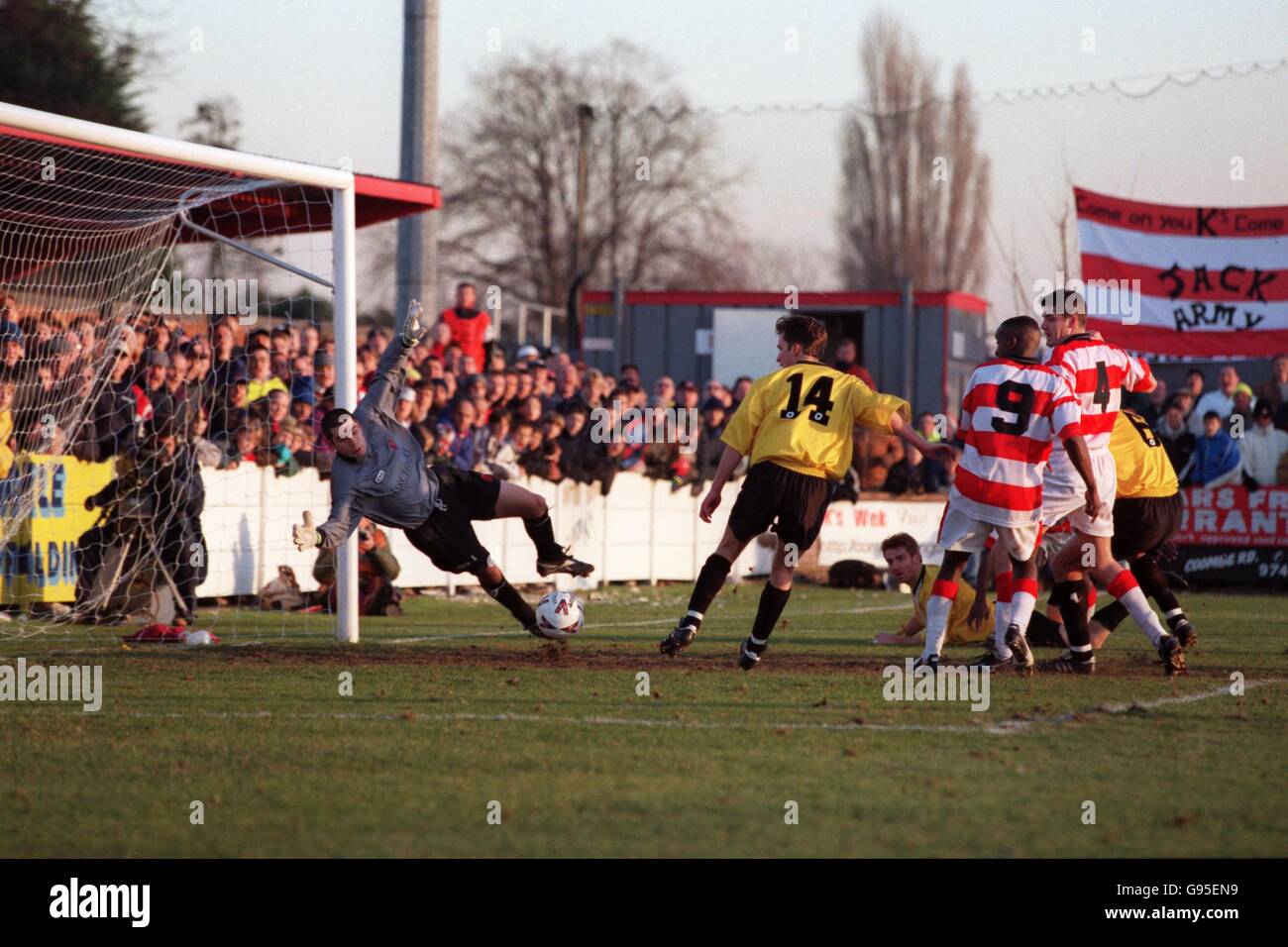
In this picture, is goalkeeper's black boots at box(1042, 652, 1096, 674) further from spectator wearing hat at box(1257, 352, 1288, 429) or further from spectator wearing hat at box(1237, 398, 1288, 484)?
spectator wearing hat at box(1257, 352, 1288, 429)

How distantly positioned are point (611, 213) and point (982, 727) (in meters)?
42.2

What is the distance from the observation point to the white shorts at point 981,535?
8.70 meters

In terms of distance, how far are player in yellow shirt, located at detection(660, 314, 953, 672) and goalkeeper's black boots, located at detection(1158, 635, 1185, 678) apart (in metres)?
1.80

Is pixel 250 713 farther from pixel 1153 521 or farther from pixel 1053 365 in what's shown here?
pixel 1153 521

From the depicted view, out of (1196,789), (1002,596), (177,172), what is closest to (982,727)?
(1196,789)

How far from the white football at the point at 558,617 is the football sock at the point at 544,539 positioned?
0.27 m

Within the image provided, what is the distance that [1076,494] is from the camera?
913 centimetres

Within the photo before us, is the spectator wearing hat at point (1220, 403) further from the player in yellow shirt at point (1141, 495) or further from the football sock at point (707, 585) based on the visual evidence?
the football sock at point (707, 585)

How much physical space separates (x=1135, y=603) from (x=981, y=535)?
3.41 ft

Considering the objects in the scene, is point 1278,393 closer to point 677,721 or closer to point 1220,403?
point 1220,403

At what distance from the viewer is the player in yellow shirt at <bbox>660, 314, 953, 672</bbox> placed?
8789 millimetres

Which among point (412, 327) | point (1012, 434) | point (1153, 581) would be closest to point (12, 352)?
point (412, 327)

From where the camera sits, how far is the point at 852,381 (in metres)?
8.91
